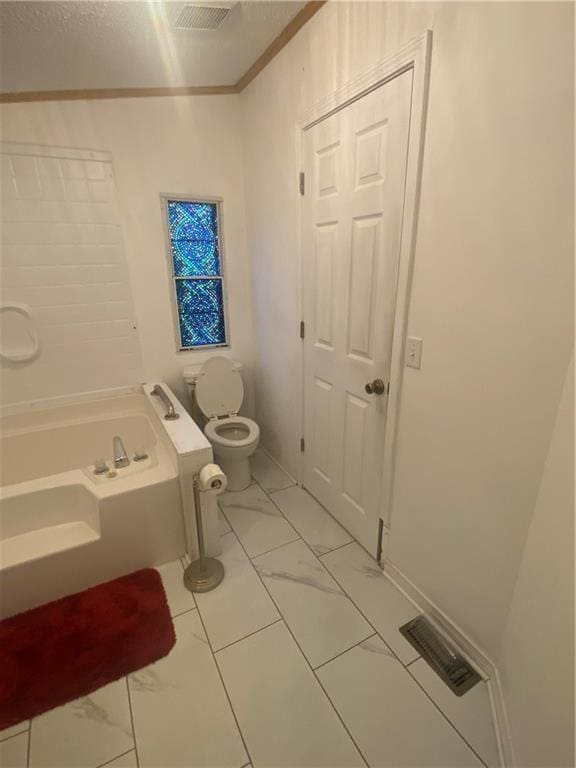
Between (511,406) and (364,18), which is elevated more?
(364,18)

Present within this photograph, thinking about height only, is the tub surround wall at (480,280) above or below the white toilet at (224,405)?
above

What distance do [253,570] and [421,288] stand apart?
1.50m

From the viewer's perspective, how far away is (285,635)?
145 centimetres

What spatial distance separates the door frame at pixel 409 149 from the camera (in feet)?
3.73

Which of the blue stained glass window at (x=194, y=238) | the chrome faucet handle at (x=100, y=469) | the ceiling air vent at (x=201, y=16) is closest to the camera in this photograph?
the ceiling air vent at (x=201, y=16)

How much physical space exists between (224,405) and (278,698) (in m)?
1.67

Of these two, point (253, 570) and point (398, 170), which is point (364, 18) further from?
point (253, 570)

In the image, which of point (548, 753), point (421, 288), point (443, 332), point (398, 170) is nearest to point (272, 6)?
point (398, 170)

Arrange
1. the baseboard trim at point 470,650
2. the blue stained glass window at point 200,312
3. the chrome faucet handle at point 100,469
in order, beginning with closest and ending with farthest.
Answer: the baseboard trim at point 470,650 < the chrome faucet handle at point 100,469 < the blue stained glass window at point 200,312

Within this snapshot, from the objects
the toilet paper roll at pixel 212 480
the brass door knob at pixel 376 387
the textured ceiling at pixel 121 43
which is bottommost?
the toilet paper roll at pixel 212 480

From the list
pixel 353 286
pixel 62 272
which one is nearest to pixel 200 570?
pixel 353 286

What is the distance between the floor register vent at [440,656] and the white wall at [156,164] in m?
2.01

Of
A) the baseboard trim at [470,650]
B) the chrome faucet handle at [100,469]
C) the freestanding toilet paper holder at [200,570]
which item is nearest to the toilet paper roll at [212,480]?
the freestanding toilet paper holder at [200,570]

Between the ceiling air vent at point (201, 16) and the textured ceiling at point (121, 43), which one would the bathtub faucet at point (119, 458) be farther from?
the ceiling air vent at point (201, 16)
